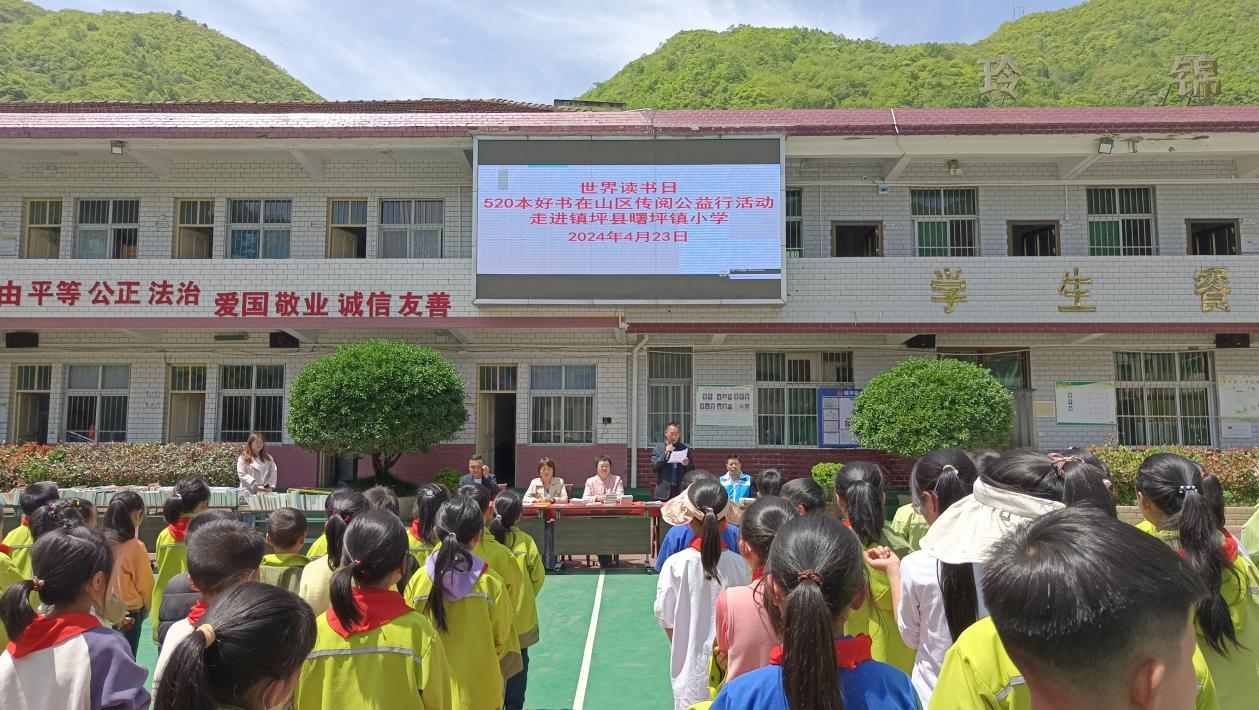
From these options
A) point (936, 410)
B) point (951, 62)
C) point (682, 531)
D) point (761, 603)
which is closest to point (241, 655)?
point (761, 603)

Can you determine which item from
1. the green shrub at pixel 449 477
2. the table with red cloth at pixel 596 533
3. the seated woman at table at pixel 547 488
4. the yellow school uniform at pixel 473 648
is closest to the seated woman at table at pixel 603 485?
the seated woman at table at pixel 547 488

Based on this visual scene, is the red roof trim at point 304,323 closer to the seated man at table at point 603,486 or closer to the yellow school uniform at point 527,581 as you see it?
the seated man at table at point 603,486

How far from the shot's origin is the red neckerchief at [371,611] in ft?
8.43

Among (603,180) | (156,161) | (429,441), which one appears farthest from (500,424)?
(156,161)

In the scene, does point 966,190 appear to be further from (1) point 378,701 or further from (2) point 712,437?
(1) point 378,701

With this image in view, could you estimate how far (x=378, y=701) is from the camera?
252cm

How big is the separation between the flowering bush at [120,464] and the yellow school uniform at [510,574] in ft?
30.6

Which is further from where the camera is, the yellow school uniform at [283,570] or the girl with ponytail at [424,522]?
the girl with ponytail at [424,522]

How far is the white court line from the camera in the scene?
5.28m

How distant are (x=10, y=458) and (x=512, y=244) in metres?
7.99

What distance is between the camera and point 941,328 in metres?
12.5

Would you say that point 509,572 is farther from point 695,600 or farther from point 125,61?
point 125,61

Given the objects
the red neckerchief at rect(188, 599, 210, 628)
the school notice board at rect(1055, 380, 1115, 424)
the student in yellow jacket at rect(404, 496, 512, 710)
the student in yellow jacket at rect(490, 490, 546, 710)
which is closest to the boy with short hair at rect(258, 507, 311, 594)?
the student in yellow jacket at rect(404, 496, 512, 710)

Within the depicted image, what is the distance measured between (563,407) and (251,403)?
5182 mm
